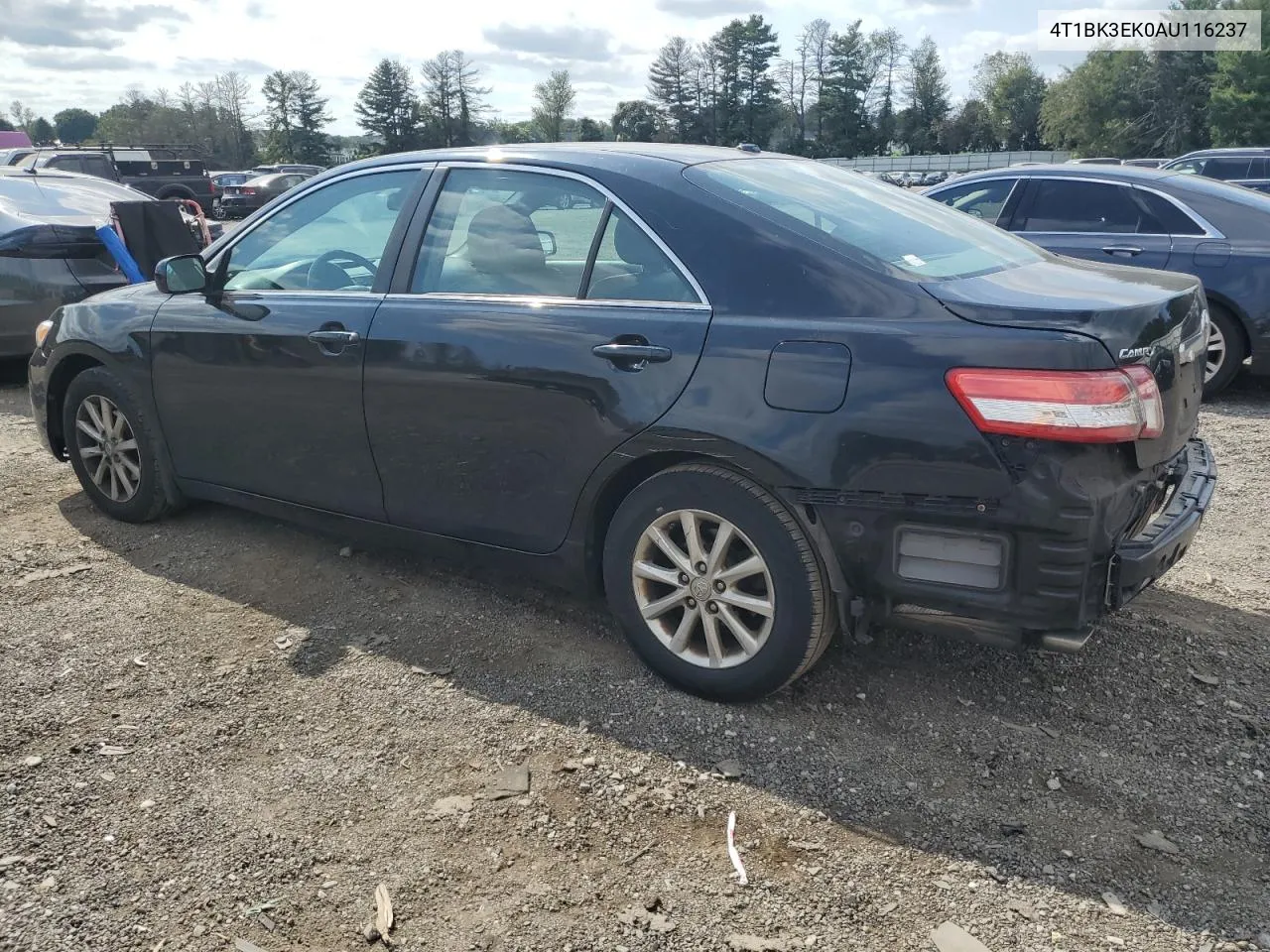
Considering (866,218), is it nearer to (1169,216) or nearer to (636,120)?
(1169,216)

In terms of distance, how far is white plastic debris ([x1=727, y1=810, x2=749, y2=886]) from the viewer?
2.50 m

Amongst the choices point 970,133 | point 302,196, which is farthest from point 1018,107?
point 302,196

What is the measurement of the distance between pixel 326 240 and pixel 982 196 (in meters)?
5.69

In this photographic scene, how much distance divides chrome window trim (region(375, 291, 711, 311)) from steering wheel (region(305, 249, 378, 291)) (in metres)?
0.27

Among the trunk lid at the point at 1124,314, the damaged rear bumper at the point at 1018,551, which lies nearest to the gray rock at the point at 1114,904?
the damaged rear bumper at the point at 1018,551

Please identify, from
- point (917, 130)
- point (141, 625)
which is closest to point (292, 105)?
point (917, 130)

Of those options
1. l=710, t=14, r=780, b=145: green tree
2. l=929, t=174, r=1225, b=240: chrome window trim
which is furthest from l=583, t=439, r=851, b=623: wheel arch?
l=710, t=14, r=780, b=145: green tree

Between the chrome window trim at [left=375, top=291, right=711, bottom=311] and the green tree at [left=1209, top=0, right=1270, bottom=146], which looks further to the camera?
the green tree at [left=1209, top=0, right=1270, bottom=146]

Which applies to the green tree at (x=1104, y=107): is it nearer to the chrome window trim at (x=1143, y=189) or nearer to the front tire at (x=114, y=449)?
the chrome window trim at (x=1143, y=189)

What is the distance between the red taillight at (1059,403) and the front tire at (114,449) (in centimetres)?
363

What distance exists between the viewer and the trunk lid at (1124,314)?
2.61 metres

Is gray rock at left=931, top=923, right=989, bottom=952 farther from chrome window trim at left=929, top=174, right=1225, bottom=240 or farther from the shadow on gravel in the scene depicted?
chrome window trim at left=929, top=174, right=1225, bottom=240

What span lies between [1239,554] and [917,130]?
10359 cm

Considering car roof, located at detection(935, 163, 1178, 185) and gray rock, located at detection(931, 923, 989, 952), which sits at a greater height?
car roof, located at detection(935, 163, 1178, 185)
